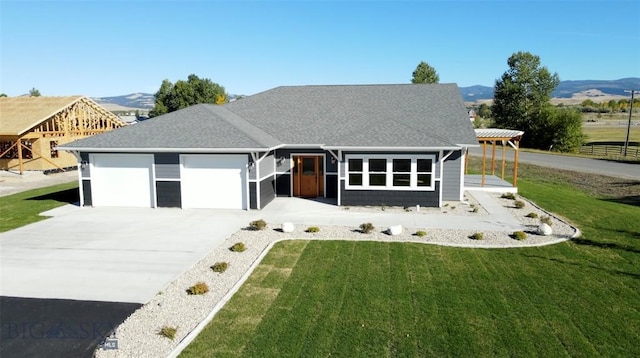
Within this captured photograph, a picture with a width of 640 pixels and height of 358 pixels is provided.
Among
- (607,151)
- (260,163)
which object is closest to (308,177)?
(260,163)

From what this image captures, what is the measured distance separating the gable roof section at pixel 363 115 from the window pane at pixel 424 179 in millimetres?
1436

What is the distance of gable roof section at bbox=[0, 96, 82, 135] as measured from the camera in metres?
28.2

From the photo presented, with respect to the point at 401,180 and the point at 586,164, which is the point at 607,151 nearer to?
the point at 586,164

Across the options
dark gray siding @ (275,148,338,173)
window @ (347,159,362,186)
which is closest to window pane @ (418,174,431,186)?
window @ (347,159,362,186)

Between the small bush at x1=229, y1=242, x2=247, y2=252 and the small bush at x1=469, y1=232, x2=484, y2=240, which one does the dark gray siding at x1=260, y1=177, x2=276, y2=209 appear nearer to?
the small bush at x1=229, y1=242, x2=247, y2=252

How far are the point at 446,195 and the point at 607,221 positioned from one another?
6.13 metres

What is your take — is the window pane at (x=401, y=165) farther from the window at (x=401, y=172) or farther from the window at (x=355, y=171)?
the window at (x=355, y=171)

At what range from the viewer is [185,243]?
13.1m

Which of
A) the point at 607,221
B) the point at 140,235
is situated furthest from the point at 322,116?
the point at 607,221

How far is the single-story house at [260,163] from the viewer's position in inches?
680

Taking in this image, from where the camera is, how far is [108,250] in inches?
493

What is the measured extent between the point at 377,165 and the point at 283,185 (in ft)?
16.2

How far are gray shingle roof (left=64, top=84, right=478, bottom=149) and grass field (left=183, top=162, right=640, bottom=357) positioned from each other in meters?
6.38

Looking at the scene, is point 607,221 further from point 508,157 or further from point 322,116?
point 508,157
